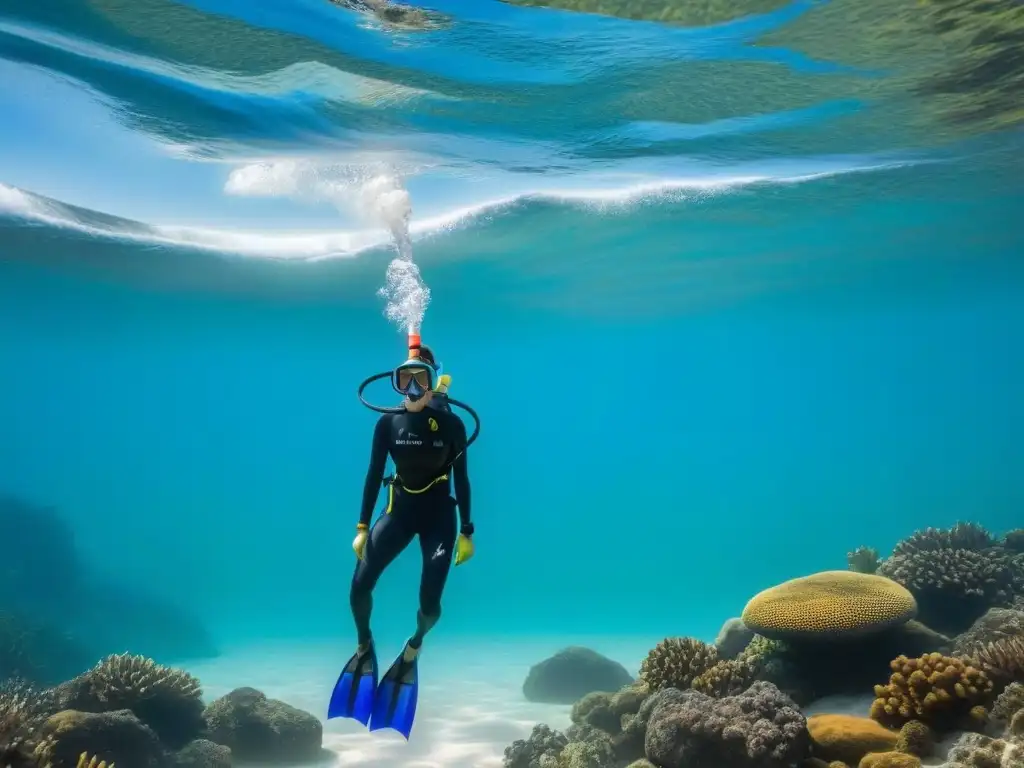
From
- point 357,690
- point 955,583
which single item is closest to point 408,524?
point 357,690

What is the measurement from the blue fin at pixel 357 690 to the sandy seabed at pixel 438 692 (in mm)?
3990

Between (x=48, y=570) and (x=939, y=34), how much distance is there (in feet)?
97.7

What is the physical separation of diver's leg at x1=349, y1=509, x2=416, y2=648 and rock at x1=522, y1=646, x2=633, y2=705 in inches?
397

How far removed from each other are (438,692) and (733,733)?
471 inches

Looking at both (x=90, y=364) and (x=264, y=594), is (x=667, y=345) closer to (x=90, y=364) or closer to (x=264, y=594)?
(x=90, y=364)

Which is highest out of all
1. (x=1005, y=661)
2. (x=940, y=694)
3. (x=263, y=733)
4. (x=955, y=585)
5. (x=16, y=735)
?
(x=955, y=585)

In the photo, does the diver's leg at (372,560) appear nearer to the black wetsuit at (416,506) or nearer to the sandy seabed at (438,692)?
the black wetsuit at (416,506)

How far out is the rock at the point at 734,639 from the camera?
10211mm

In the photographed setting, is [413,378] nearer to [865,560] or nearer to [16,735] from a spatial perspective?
[16,735]

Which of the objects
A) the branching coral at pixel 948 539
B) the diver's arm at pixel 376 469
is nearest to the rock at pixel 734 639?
the branching coral at pixel 948 539

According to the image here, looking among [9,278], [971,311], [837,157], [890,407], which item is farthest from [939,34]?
[890,407]

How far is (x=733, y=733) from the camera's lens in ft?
19.5

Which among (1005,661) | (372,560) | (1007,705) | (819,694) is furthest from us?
(819,694)

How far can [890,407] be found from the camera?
101 metres
